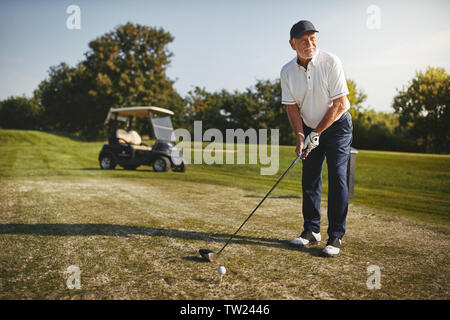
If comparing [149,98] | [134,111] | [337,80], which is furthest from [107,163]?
[149,98]

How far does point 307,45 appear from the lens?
9.92 feet

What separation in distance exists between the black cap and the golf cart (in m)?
9.70

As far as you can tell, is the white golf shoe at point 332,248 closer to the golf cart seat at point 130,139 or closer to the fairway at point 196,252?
the fairway at point 196,252

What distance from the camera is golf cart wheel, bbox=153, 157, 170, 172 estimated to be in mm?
12220

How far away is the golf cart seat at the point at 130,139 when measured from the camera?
42.0ft

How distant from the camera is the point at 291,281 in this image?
231cm

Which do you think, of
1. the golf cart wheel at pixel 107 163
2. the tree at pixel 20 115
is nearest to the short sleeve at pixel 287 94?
the golf cart wheel at pixel 107 163

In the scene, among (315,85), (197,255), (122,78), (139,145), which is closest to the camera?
(197,255)

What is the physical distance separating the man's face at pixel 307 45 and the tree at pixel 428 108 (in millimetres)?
30531

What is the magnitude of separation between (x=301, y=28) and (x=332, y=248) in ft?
6.64

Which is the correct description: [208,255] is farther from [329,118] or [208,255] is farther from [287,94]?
[287,94]
